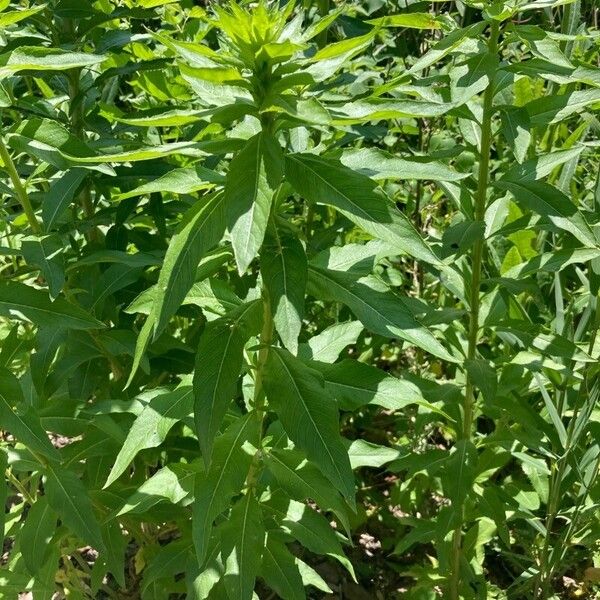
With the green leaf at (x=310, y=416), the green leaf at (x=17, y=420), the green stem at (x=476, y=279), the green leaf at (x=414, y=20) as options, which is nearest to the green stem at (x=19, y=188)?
the green leaf at (x=17, y=420)

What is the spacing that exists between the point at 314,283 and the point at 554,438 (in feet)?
3.82

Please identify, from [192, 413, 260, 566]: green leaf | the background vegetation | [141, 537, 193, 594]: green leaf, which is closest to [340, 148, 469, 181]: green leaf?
the background vegetation

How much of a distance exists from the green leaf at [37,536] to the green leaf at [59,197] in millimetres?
828

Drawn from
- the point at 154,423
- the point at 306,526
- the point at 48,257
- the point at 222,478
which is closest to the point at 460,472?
the point at 306,526

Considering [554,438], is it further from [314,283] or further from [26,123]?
[26,123]

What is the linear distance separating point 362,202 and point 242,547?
1.00 meters

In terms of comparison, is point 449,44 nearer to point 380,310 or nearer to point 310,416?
point 380,310

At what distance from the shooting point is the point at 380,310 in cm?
175

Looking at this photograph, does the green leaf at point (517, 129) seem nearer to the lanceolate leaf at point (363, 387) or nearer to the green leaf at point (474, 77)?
the green leaf at point (474, 77)

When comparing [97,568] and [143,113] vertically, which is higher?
[143,113]

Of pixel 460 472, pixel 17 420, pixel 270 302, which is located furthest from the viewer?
pixel 460 472

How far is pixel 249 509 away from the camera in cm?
217

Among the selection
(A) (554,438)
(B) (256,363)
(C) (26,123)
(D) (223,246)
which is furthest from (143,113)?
(A) (554,438)

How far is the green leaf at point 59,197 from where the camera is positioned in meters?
2.18
